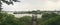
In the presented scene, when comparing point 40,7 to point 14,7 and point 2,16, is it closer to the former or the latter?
point 14,7

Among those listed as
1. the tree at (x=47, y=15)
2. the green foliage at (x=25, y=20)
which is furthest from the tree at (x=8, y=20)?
the tree at (x=47, y=15)

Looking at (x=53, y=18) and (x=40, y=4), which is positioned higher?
(x=40, y=4)

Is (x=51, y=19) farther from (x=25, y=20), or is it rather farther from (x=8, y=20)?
(x=8, y=20)

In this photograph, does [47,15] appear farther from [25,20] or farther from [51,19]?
[25,20]

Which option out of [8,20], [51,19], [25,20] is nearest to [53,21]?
[51,19]

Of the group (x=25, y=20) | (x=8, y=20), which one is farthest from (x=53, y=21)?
(x=8, y=20)

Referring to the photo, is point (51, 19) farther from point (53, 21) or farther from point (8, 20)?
point (8, 20)

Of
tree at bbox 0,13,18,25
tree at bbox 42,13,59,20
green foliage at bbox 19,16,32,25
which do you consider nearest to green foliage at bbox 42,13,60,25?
tree at bbox 42,13,59,20

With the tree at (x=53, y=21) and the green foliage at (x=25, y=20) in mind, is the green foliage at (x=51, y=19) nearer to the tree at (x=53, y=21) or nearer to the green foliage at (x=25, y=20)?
the tree at (x=53, y=21)

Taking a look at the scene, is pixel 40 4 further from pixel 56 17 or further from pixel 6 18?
pixel 6 18

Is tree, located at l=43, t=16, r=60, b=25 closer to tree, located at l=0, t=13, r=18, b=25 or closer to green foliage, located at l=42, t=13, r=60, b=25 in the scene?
green foliage, located at l=42, t=13, r=60, b=25

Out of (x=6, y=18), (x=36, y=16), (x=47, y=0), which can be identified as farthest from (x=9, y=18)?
(x=47, y=0)
